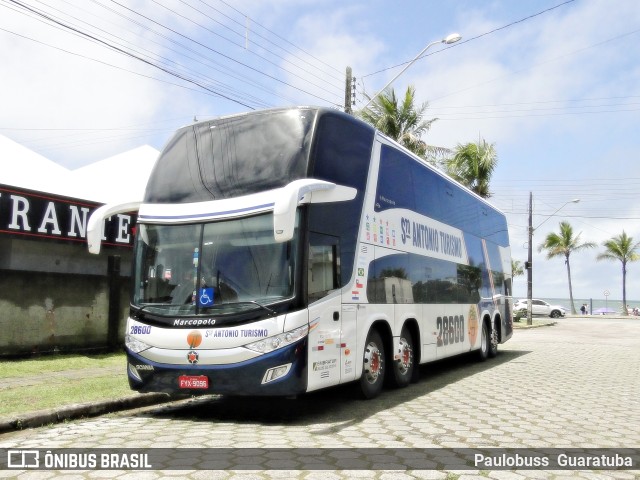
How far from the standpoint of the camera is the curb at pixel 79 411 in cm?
707

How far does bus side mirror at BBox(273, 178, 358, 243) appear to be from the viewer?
6297mm

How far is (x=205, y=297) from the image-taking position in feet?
24.9

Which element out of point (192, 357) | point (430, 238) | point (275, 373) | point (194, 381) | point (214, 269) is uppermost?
point (430, 238)

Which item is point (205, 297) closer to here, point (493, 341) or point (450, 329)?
point (450, 329)

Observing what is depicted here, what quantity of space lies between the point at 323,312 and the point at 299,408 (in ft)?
5.56

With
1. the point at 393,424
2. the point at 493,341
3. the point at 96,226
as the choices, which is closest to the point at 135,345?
the point at 96,226

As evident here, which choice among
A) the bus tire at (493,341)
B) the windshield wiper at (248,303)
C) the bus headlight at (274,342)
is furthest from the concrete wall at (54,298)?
the bus tire at (493,341)

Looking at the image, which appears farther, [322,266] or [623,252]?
[623,252]

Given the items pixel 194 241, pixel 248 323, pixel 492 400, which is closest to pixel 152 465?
pixel 248 323

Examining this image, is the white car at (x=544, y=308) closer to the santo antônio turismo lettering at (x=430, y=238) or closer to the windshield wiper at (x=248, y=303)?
the santo antônio turismo lettering at (x=430, y=238)

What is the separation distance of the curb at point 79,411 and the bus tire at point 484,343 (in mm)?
8702

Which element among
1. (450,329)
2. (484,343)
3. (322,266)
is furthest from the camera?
(484,343)

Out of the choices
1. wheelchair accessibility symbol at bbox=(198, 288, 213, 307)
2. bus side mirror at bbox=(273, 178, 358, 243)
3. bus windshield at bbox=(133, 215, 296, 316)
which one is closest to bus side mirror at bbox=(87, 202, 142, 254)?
bus windshield at bbox=(133, 215, 296, 316)

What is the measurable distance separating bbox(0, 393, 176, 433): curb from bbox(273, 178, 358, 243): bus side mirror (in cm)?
331
